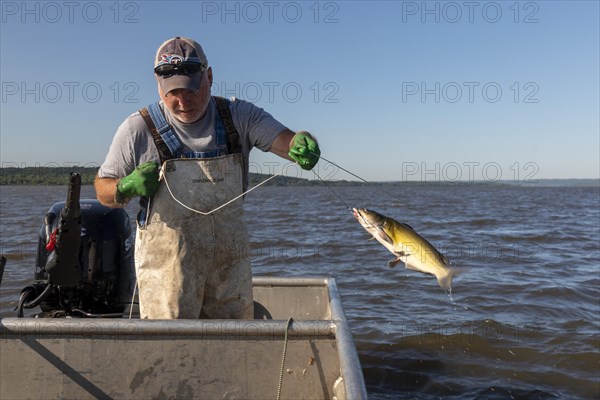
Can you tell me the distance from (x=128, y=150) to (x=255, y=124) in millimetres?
851

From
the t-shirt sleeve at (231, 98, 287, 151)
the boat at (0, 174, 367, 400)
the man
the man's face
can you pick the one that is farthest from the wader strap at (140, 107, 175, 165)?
the boat at (0, 174, 367, 400)

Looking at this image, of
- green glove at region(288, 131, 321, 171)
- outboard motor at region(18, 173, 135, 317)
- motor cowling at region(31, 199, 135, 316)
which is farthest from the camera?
motor cowling at region(31, 199, 135, 316)

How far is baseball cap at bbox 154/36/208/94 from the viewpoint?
337cm

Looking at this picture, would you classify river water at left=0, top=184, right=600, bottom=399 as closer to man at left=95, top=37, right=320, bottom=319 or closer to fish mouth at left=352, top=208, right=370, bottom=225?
fish mouth at left=352, top=208, right=370, bottom=225

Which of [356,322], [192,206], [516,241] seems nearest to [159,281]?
[192,206]

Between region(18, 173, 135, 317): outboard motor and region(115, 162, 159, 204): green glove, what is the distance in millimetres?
581

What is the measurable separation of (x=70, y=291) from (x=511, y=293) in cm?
748

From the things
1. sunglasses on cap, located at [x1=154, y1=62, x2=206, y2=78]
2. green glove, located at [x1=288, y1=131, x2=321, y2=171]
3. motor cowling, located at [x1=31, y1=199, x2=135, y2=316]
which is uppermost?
sunglasses on cap, located at [x1=154, y1=62, x2=206, y2=78]

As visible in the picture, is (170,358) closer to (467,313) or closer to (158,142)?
(158,142)

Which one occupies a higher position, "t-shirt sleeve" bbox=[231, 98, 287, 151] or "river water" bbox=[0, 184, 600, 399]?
"t-shirt sleeve" bbox=[231, 98, 287, 151]

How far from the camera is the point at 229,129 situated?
11.8 feet

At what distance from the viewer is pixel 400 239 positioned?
375 cm

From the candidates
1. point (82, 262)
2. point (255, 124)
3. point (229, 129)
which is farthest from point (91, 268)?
point (255, 124)

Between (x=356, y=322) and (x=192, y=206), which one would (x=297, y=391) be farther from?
(x=356, y=322)
